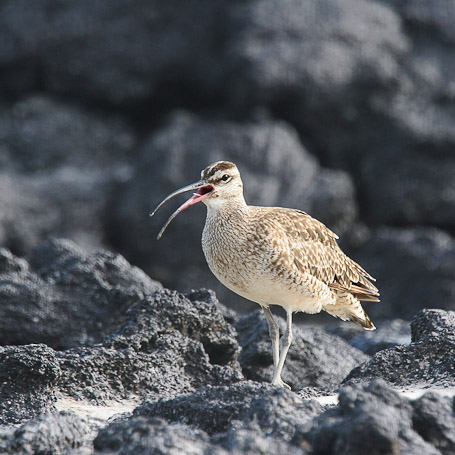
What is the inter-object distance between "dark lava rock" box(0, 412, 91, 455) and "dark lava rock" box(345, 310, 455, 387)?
7.14 ft

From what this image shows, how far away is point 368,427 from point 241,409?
89 cm

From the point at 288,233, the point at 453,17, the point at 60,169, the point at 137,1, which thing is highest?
the point at 453,17

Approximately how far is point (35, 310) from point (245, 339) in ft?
5.90

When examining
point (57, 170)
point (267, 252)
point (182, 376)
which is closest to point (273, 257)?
point (267, 252)

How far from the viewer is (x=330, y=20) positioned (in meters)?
14.8

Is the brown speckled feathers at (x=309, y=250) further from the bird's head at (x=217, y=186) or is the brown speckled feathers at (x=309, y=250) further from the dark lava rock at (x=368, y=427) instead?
the dark lava rock at (x=368, y=427)

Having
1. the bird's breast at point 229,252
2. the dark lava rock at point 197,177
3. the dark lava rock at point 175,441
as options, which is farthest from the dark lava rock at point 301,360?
the dark lava rock at point 197,177

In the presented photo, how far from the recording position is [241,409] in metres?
4.26

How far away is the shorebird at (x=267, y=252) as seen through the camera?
6227 mm

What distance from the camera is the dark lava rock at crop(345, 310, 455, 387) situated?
18.1 feet

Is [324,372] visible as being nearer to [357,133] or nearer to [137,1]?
[357,133]

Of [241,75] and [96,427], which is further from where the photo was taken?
[241,75]

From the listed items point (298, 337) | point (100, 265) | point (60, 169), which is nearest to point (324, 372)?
point (298, 337)

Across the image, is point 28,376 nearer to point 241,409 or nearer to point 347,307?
point 241,409
